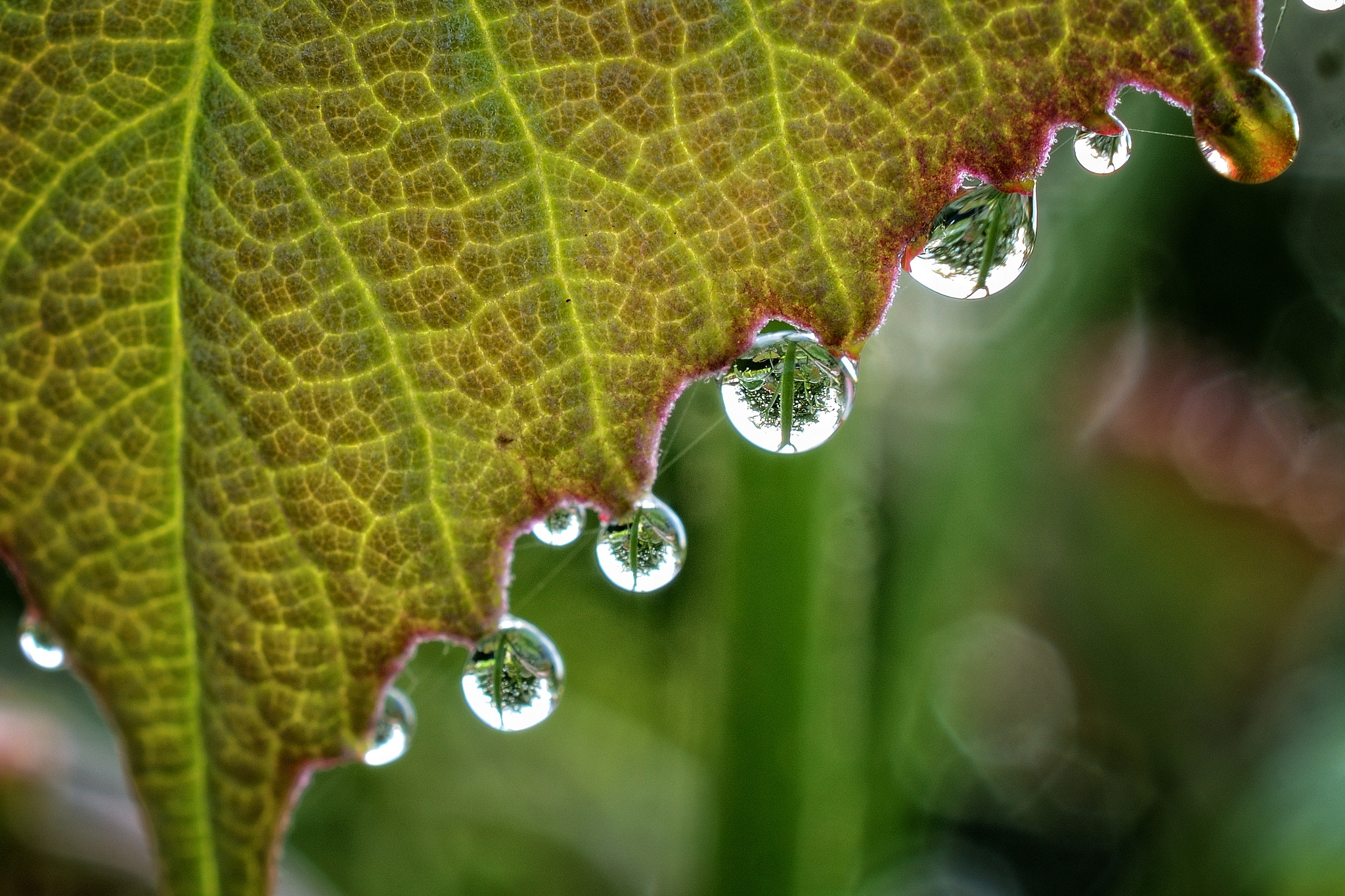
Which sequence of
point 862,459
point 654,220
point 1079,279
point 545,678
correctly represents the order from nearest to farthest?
point 654,220 → point 545,678 → point 862,459 → point 1079,279

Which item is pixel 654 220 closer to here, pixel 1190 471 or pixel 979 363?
pixel 979 363

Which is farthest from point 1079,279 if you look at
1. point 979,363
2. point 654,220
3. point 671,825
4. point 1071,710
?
point 654,220

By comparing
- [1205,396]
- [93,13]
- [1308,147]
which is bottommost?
[93,13]

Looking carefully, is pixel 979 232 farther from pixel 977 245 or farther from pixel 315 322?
pixel 315 322

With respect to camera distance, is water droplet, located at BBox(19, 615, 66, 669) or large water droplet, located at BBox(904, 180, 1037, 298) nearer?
large water droplet, located at BBox(904, 180, 1037, 298)

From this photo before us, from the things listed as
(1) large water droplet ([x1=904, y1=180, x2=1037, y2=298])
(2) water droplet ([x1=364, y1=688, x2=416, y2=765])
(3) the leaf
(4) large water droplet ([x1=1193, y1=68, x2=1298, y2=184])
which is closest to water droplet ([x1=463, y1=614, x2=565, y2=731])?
(2) water droplet ([x1=364, y1=688, x2=416, y2=765])

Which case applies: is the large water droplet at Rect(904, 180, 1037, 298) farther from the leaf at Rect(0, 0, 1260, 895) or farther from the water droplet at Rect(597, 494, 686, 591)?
the water droplet at Rect(597, 494, 686, 591)
